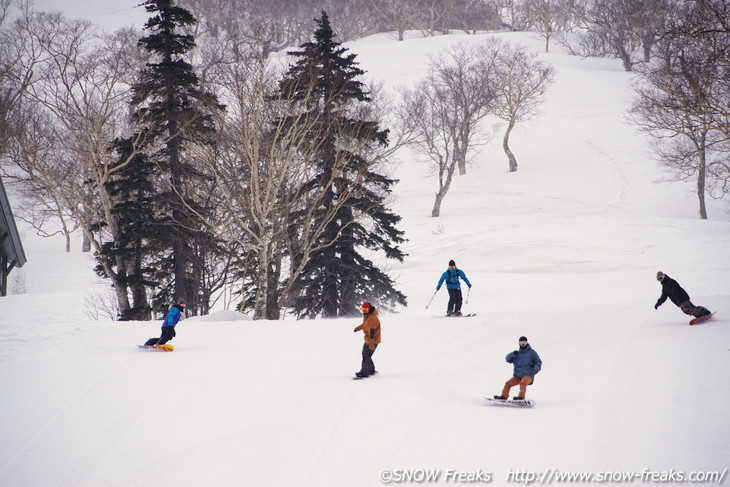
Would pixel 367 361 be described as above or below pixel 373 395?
above

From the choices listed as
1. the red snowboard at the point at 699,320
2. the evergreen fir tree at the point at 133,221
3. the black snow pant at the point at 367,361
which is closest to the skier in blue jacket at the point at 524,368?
the black snow pant at the point at 367,361

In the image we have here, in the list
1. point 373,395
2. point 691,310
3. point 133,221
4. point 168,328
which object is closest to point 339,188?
point 133,221

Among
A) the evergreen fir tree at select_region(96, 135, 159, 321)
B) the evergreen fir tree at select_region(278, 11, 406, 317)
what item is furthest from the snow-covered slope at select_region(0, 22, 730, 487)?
the evergreen fir tree at select_region(278, 11, 406, 317)

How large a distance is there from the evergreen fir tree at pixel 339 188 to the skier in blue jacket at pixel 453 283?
12.6 feet

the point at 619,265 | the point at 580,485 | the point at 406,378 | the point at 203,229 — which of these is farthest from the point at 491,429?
the point at 619,265

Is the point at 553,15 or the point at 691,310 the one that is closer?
the point at 691,310

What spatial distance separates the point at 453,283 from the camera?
16.4 meters

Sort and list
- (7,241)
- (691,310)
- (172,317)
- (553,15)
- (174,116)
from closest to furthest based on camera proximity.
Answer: (172,317), (691,310), (174,116), (7,241), (553,15)

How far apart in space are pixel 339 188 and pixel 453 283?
19.8 ft

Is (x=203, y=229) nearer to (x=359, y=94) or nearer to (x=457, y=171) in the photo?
(x=359, y=94)

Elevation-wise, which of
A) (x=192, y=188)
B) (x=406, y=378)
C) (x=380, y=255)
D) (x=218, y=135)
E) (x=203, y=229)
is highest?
(x=218, y=135)

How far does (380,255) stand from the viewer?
111 feet

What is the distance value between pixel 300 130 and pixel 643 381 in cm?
1302

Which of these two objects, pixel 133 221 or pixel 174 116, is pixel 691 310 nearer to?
pixel 174 116
